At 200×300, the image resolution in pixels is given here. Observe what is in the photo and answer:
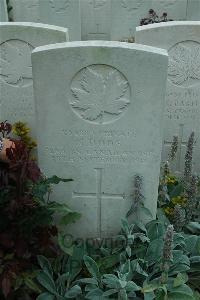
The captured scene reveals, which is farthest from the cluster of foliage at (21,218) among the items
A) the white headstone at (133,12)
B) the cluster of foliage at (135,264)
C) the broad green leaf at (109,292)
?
the white headstone at (133,12)

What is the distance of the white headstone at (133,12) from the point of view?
790 cm

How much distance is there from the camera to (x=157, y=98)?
9.43ft

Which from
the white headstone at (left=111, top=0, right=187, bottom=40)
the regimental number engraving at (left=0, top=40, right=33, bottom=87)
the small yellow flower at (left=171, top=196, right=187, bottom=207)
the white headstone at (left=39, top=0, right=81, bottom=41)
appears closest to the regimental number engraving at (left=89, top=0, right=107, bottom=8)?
the white headstone at (left=111, top=0, right=187, bottom=40)

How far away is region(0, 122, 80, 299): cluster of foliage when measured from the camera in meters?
2.63

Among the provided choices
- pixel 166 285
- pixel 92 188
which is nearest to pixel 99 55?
pixel 92 188

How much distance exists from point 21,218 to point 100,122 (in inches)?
33.6

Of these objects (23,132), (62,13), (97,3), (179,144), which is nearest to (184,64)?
(179,144)

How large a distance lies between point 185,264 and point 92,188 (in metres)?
0.87

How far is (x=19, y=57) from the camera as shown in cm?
403

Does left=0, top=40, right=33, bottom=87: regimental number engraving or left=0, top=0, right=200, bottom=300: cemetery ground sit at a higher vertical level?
left=0, top=40, right=33, bottom=87: regimental number engraving

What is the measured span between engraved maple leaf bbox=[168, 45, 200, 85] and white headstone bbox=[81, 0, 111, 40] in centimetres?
505

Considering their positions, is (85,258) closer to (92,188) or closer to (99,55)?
(92,188)

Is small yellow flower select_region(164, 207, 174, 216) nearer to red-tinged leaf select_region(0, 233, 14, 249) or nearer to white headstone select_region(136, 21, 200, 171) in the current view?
white headstone select_region(136, 21, 200, 171)

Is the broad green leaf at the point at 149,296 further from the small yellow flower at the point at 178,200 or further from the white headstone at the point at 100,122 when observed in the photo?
the small yellow flower at the point at 178,200
